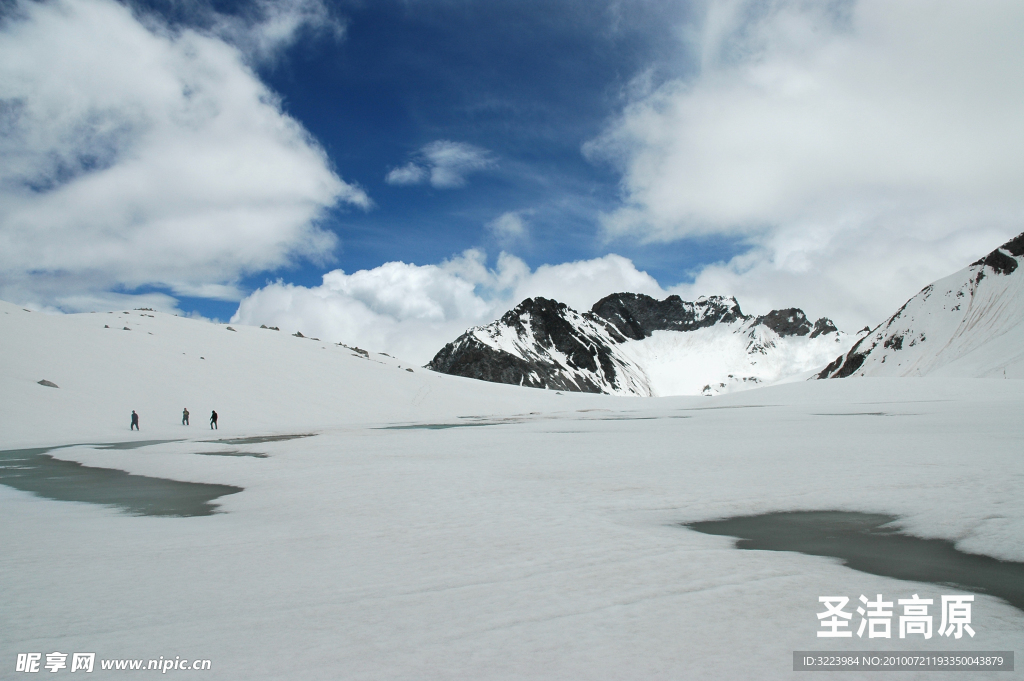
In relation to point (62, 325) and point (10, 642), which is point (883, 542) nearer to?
point (10, 642)

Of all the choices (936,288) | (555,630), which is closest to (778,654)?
(555,630)

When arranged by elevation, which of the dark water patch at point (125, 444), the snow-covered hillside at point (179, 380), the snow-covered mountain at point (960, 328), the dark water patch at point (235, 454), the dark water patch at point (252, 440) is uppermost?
the snow-covered mountain at point (960, 328)

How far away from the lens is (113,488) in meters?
15.0

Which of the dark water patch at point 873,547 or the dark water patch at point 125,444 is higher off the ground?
the dark water patch at point 873,547

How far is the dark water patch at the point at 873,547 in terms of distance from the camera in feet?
20.5

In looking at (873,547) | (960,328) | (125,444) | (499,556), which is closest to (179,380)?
(125,444)

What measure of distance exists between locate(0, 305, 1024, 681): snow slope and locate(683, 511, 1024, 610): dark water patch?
0.37 m

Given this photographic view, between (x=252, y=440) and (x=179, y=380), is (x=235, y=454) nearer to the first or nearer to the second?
(x=252, y=440)

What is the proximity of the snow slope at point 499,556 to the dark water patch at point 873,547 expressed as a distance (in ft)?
1.20

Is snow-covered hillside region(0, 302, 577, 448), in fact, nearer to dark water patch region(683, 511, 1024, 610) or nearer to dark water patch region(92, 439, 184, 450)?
dark water patch region(92, 439, 184, 450)

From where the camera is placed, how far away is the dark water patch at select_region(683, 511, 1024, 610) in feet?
20.5

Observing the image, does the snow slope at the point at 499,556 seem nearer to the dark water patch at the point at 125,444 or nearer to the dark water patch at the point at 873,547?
the dark water patch at the point at 873,547

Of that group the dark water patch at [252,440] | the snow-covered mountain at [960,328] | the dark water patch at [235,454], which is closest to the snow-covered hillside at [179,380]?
the dark water patch at [252,440]

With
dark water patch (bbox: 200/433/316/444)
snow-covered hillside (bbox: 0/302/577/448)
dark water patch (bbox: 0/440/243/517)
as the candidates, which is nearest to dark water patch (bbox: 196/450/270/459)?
Result: dark water patch (bbox: 0/440/243/517)
